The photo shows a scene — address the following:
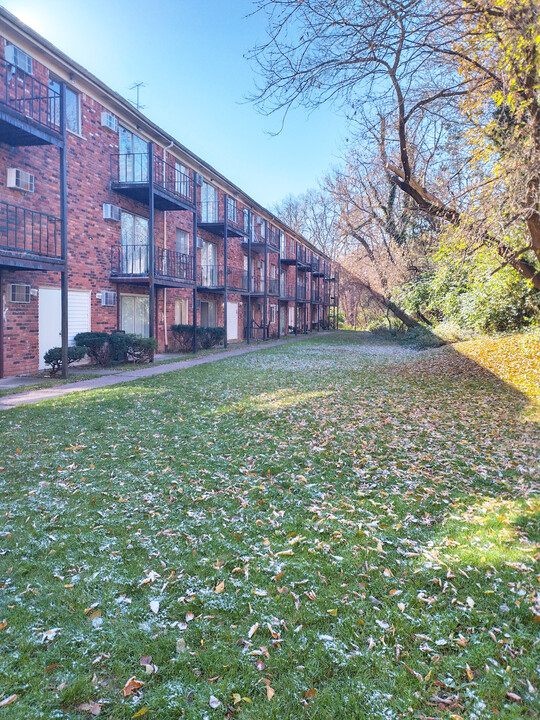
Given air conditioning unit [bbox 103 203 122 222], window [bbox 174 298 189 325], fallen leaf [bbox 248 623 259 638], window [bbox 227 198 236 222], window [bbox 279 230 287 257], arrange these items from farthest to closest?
1. window [bbox 279 230 287 257]
2. window [bbox 227 198 236 222]
3. window [bbox 174 298 189 325]
4. air conditioning unit [bbox 103 203 122 222]
5. fallen leaf [bbox 248 623 259 638]

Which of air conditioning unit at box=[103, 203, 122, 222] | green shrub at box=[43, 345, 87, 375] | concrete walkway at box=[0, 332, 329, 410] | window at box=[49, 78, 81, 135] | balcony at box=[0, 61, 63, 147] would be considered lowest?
concrete walkway at box=[0, 332, 329, 410]

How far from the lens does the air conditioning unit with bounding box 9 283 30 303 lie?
10704 millimetres

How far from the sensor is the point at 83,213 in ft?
43.8

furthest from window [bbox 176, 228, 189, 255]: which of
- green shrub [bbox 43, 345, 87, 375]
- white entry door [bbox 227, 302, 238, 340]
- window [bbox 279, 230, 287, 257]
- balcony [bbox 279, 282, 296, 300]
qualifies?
window [bbox 279, 230, 287, 257]

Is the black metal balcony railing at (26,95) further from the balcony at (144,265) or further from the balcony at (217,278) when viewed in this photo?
the balcony at (217,278)

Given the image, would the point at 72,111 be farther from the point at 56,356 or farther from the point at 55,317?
the point at 56,356

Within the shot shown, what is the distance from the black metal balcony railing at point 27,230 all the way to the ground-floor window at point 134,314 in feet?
13.1

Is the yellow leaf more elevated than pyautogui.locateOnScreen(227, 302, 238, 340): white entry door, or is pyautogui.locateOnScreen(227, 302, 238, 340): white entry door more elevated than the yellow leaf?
pyautogui.locateOnScreen(227, 302, 238, 340): white entry door

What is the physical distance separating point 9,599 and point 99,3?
33.0ft

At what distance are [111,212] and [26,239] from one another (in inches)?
153

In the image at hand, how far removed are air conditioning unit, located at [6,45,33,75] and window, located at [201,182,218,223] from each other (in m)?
10.8

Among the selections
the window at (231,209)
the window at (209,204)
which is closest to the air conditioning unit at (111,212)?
the window at (209,204)

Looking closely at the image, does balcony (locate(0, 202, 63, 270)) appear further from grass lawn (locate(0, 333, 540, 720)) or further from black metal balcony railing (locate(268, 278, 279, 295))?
black metal balcony railing (locate(268, 278, 279, 295))

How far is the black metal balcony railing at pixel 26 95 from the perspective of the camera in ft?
33.5
